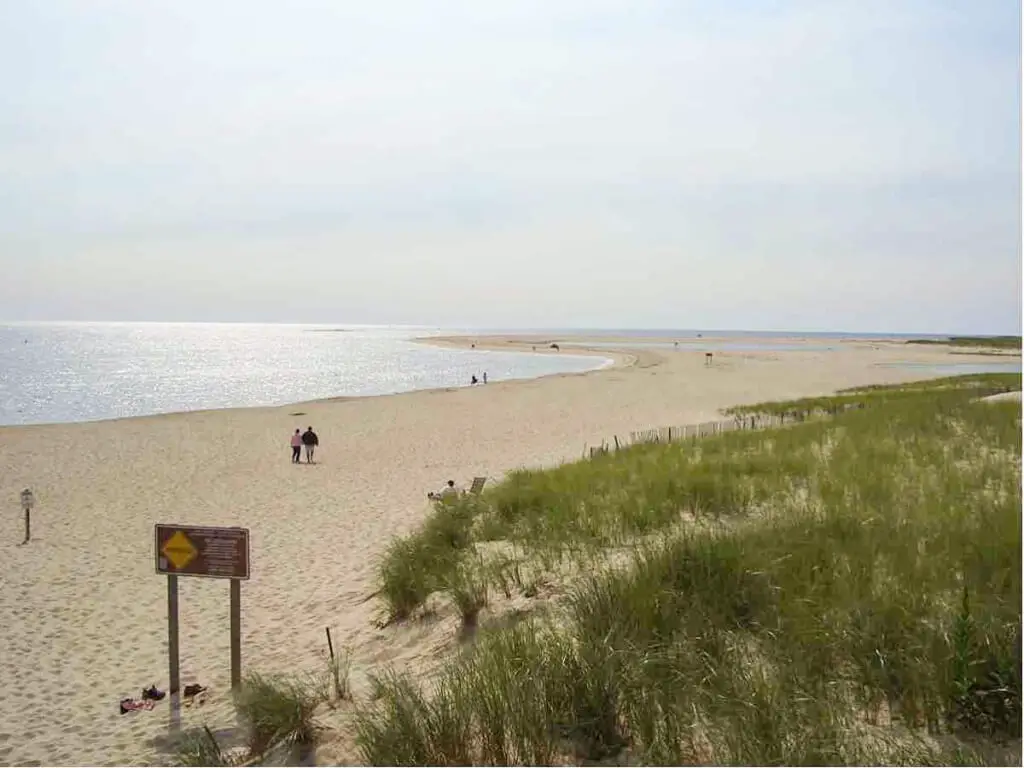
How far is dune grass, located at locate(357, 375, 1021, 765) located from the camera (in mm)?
3570

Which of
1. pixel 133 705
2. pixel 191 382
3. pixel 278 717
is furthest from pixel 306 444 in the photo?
pixel 191 382

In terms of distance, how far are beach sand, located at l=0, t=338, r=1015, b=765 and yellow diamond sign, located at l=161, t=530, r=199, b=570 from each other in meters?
1.28

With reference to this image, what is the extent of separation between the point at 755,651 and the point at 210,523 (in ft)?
38.1

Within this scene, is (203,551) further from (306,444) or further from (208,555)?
(306,444)

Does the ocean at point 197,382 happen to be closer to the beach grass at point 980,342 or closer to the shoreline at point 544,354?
the shoreline at point 544,354

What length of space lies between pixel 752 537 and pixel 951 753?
9.34ft

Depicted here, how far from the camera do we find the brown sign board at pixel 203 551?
5852mm

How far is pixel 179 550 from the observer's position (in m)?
5.97

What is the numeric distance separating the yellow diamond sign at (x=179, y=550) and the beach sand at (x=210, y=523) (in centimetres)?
128

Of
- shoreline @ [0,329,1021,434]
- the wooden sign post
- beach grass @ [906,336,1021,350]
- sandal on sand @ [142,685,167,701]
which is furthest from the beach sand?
beach grass @ [906,336,1021,350]

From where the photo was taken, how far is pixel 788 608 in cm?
486

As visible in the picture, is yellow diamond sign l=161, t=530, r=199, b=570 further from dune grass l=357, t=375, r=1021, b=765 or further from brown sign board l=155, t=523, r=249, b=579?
dune grass l=357, t=375, r=1021, b=765

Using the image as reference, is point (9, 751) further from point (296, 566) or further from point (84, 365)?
point (84, 365)

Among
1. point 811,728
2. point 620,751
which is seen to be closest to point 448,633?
point 620,751
